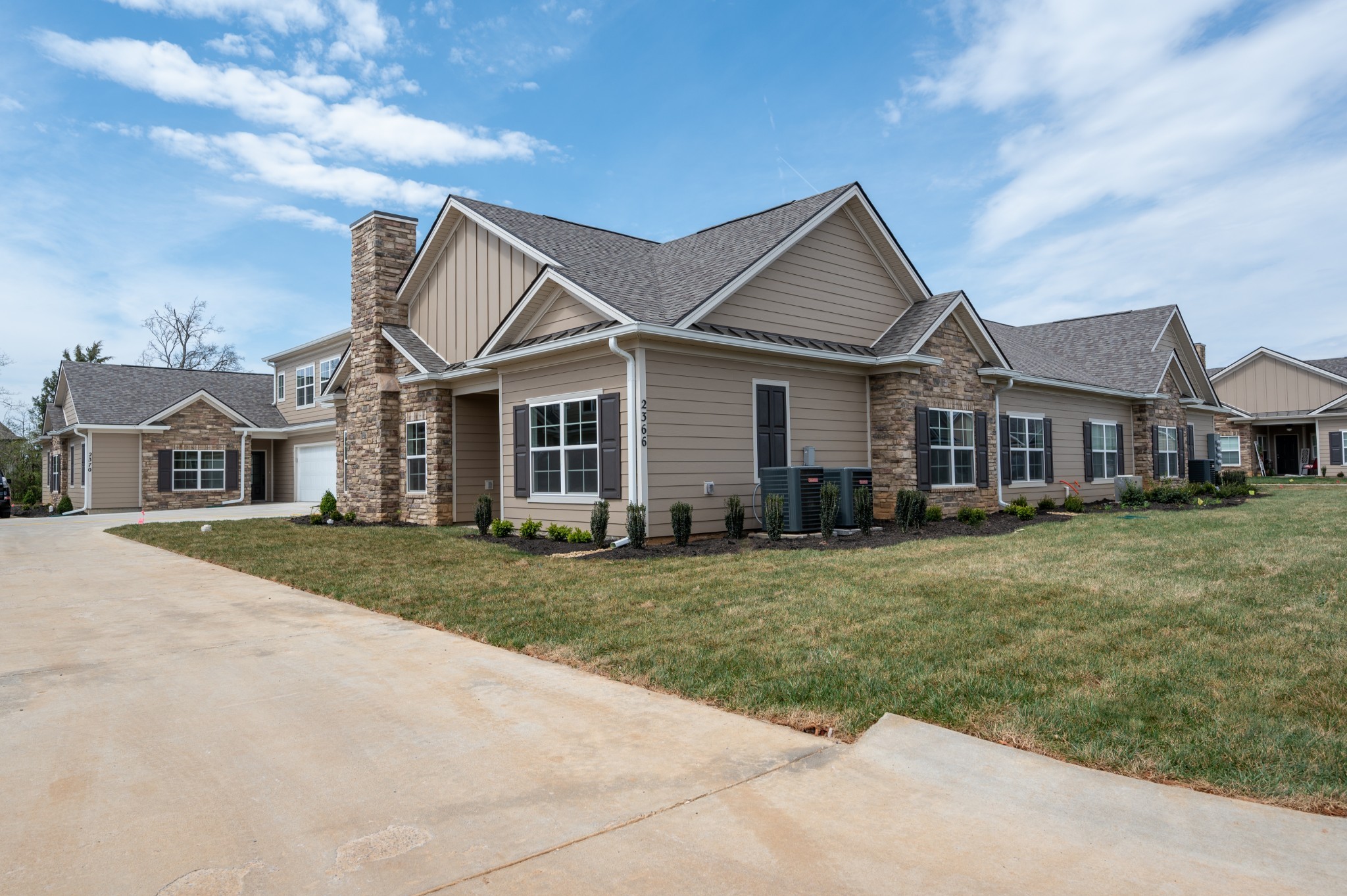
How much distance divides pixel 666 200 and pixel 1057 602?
53.9 feet

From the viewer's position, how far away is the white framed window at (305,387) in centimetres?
2966

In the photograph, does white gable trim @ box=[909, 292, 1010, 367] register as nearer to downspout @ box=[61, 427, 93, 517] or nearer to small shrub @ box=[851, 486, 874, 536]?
small shrub @ box=[851, 486, 874, 536]

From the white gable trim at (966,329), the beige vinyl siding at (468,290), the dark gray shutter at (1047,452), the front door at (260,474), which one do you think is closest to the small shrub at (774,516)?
the white gable trim at (966,329)

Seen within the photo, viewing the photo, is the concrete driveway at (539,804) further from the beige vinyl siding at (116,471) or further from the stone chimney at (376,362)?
the beige vinyl siding at (116,471)

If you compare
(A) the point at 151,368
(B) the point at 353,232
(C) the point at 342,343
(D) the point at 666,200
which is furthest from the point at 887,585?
(A) the point at 151,368

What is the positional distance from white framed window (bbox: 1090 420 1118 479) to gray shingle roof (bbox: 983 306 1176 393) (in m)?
1.23

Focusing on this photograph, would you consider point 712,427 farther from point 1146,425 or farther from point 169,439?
point 169,439

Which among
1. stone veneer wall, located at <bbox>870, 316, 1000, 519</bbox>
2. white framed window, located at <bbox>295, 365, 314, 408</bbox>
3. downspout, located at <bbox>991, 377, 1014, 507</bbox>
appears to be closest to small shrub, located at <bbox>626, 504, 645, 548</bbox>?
stone veneer wall, located at <bbox>870, 316, 1000, 519</bbox>

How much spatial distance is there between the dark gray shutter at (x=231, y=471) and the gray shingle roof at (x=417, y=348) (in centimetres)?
1533

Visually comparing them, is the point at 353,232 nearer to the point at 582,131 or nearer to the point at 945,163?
the point at 582,131

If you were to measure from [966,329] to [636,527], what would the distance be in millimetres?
9522

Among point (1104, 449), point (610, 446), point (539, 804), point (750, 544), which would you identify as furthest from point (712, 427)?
point (1104, 449)

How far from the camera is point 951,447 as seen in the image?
1662 cm

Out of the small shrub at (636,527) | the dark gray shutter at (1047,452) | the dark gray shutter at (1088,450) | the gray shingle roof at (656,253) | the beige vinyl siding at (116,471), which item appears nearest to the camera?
the small shrub at (636,527)
